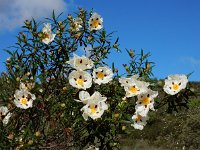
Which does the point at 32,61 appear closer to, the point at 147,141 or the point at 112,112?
the point at 112,112

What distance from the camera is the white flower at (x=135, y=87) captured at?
4.32 meters

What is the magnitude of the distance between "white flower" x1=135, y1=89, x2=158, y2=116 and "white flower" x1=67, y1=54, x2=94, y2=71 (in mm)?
550

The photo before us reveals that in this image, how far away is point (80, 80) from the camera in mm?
4398

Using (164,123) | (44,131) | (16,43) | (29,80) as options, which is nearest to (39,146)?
(44,131)

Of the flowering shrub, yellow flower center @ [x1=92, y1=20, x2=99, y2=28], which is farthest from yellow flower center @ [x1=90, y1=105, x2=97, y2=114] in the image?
yellow flower center @ [x1=92, y1=20, x2=99, y2=28]

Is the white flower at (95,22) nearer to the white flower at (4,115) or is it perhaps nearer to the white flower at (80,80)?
the white flower at (80,80)

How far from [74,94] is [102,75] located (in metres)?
0.33

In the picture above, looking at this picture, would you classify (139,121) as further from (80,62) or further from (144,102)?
(80,62)

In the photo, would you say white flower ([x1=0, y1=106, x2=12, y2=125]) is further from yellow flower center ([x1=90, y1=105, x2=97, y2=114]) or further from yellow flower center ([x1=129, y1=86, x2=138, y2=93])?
yellow flower center ([x1=129, y1=86, x2=138, y2=93])

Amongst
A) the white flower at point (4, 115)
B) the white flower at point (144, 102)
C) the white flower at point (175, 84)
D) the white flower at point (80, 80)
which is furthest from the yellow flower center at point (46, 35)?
the white flower at point (175, 84)

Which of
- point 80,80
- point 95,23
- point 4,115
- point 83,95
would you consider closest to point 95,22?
point 95,23

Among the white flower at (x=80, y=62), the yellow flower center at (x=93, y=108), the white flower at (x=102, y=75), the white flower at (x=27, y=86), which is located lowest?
the yellow flower center at (x=93, y=108)

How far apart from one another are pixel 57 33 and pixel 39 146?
1200mm

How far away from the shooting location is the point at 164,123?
1830 cm
